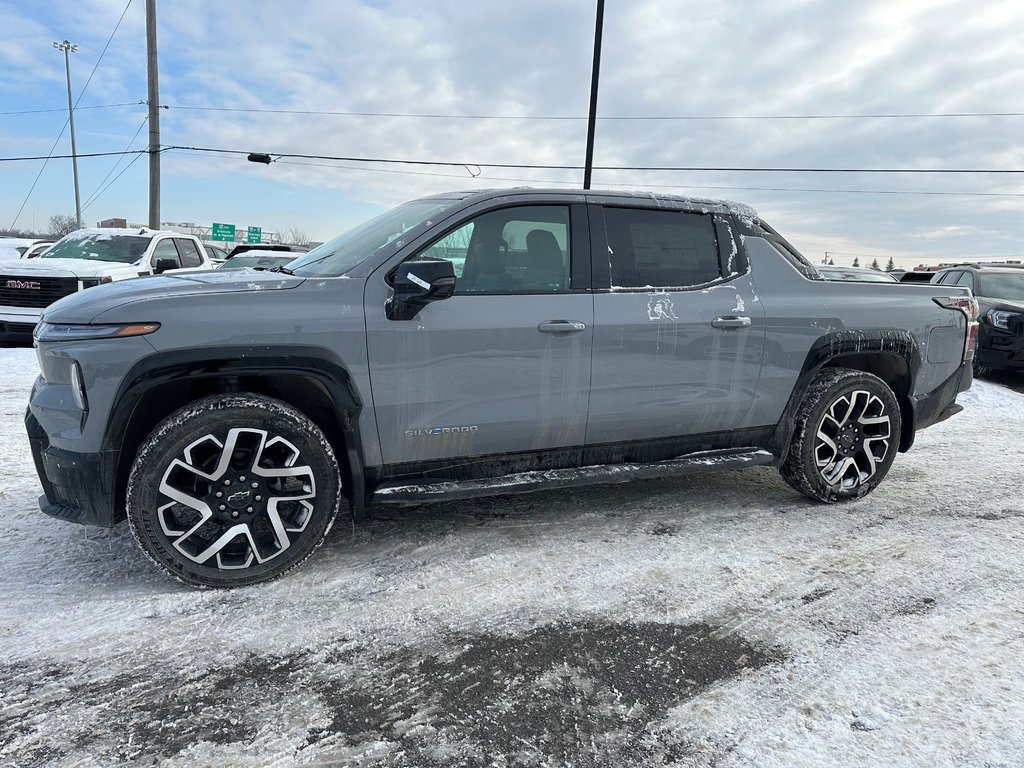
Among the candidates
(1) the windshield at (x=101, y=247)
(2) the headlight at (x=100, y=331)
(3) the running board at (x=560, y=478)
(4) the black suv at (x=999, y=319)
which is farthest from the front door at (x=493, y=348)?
(1) the windshield at (x=101, y=247)

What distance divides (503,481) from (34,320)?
31.3 ft

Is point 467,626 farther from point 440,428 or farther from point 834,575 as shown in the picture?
point 834,575

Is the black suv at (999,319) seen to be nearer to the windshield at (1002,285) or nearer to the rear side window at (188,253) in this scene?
the windshield at (1002,285)

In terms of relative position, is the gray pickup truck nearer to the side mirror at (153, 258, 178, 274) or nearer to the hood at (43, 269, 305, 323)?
the hood at (43, 269, 305, 323)

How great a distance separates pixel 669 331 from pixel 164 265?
9690mm

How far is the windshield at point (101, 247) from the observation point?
1089cm

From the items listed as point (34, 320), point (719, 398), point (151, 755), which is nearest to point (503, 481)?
point (719, 398)

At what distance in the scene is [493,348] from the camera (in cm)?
325

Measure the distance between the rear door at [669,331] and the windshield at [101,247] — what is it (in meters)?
9.89

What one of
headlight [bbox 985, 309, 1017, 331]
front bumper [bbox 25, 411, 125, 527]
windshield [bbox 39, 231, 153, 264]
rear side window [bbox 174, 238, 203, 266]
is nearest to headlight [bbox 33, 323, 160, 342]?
front bumper [bbox 25, 411, 125, 527]

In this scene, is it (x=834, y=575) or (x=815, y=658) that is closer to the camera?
(x=815, y=658)

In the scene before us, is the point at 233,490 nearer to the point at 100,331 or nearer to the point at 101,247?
the point at 100,331

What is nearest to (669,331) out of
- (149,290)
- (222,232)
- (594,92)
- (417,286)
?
(417,286)

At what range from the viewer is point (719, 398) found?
383 centimetres
